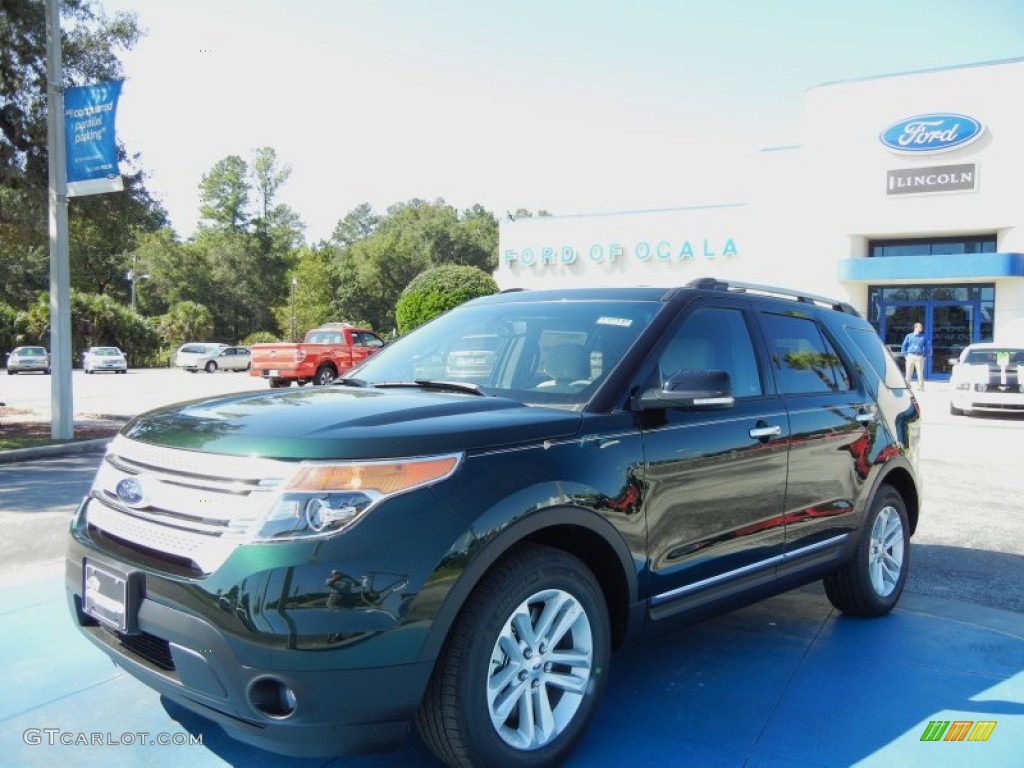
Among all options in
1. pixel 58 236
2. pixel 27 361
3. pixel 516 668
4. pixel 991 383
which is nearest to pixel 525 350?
pixel 516 668

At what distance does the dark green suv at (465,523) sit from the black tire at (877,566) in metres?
0.52

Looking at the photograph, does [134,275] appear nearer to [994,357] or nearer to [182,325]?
[182,325]

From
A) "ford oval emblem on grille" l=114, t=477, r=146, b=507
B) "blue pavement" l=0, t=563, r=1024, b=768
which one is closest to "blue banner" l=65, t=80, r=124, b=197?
"blue pavement" l=0, t=563, r=1024, b=768

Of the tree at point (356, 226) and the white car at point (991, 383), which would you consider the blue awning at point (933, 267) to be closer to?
the white car at point (991, 383)

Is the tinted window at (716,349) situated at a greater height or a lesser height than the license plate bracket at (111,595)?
greater

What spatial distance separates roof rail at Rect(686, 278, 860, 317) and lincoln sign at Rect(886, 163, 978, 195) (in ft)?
83.2

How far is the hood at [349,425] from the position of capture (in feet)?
8.62

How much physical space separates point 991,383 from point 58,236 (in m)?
17.0

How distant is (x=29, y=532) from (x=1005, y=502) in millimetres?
8864

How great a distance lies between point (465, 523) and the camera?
2629 mm

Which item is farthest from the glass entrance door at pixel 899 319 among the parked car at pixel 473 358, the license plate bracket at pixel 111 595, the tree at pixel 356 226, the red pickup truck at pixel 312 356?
the tree at pixel 356 226

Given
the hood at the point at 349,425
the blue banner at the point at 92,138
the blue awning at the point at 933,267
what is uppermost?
the blue banner at the point at 92,138

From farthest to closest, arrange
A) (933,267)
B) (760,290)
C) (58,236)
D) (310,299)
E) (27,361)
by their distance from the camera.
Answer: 1. (310,299)
2. (27,361)
3. (933,267)
4. (58,236)
5. (760,290)

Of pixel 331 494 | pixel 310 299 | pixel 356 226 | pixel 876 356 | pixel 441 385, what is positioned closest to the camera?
pixel 331 494
